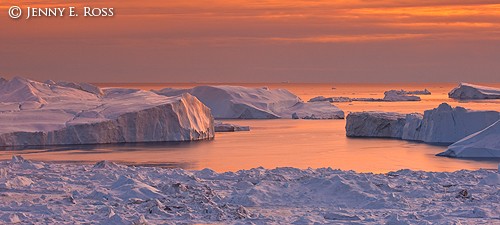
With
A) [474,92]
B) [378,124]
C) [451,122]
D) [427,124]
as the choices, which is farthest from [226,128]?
[474,92]

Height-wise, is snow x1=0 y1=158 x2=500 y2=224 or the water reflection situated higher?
snow x1=0 y1=158 x2=500 y2=224

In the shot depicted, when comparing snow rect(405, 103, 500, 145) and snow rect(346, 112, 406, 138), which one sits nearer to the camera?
snow rect(405, 103, 500, 145)

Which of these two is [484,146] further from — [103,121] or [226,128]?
[226,128]

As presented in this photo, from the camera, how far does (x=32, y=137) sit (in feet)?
77.0

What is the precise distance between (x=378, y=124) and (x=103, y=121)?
9.93 metres

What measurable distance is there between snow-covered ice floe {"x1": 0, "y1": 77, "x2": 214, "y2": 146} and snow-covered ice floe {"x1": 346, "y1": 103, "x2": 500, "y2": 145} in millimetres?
5810

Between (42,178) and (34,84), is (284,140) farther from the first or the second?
(42,178)

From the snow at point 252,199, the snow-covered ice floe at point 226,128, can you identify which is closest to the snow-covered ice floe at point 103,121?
the snow-covered ice floe at point 226,128

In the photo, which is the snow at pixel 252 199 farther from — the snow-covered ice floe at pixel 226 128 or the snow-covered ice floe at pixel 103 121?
the snow-covered ice floe at pixel 226 128

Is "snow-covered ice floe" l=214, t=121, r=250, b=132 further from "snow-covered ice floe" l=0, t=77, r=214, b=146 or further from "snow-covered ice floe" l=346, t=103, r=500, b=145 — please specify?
"snow-covered ice floe" l=346, t=103, r=500, b=145

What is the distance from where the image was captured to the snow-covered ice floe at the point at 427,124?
81.0ft

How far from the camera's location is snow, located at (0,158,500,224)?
10.2 metres

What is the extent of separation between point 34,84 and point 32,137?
965cm

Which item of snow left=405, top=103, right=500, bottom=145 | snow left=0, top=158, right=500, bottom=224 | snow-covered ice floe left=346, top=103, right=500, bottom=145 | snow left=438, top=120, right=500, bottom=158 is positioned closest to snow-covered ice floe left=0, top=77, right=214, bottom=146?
snow-covered ice floe left=346, top=103, right=500, bottom=145
